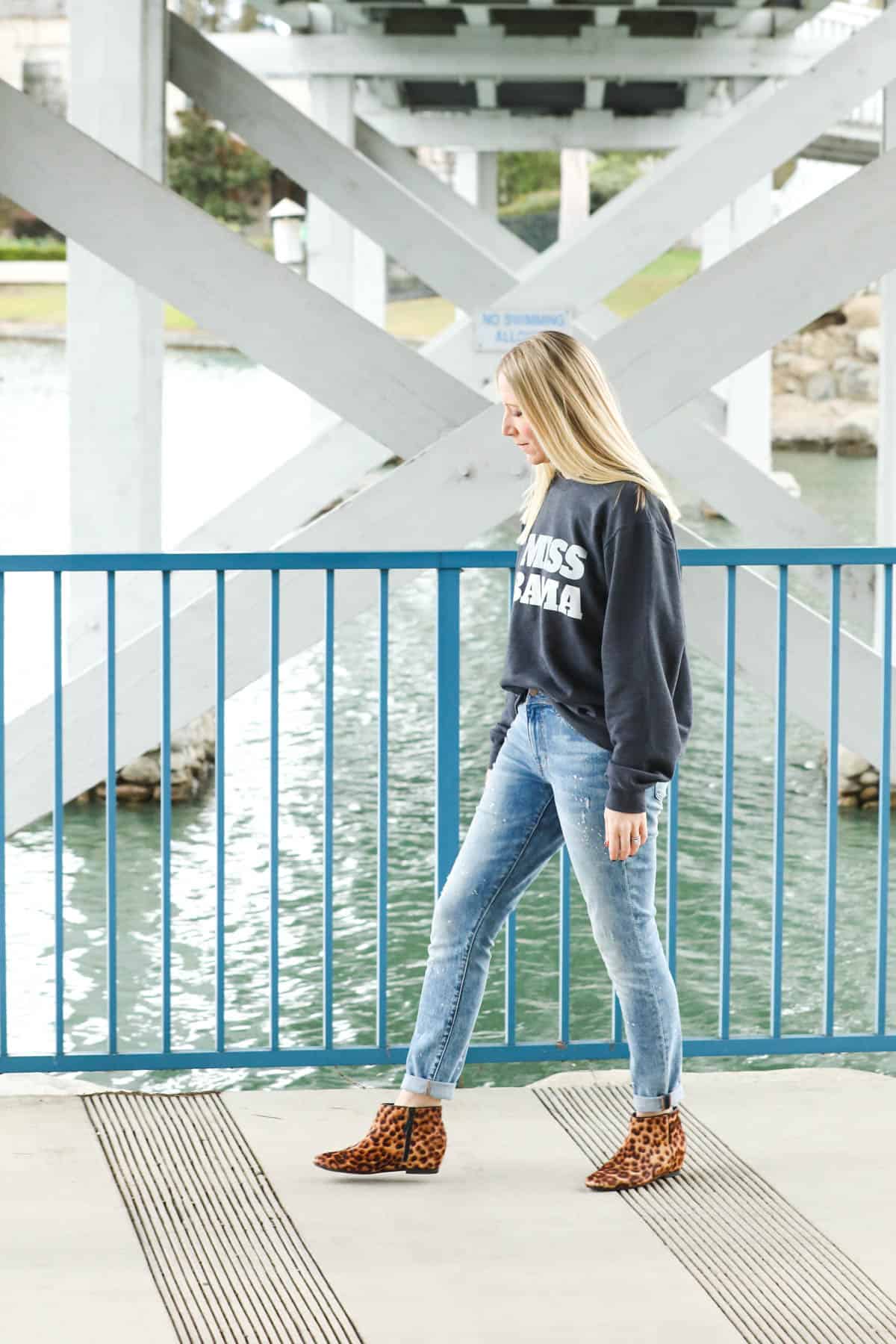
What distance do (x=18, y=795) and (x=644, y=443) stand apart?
15.7ft

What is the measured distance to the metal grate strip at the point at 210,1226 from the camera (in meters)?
3.38

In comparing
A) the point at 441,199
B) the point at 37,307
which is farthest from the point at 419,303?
the point at 441,199

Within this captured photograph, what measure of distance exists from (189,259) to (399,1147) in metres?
3.02

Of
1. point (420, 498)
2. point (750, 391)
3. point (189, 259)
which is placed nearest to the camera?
point (189, 259)

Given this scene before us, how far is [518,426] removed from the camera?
3842 mm

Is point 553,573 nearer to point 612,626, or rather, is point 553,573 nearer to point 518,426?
point 612,626

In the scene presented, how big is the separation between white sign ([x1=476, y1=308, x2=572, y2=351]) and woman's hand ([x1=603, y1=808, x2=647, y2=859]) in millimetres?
5317

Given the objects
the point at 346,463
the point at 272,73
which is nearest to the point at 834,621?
the point at 346,463

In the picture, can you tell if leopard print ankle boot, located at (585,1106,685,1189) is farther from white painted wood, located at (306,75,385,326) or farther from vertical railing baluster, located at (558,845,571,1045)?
white painted wood, located at (306,75,385,326)

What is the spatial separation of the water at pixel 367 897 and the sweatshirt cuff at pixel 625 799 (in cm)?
217

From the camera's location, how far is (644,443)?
33.6ft

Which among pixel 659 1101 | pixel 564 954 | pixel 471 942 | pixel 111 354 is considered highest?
pixel 111 354

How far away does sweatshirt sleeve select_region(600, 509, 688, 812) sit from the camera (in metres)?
3.66

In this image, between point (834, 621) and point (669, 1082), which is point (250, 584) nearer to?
point (834, 621)
